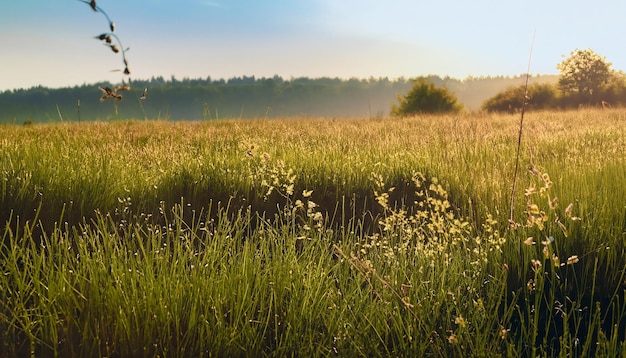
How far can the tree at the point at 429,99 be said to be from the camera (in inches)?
1667

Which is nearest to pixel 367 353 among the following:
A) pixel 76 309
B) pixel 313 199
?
pixel 76 309

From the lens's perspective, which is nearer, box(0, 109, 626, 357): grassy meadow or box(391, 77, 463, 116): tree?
box(0, 109, 626, 357): grassy meadow

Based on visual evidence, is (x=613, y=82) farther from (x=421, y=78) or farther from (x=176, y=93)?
(x=176, y=93)

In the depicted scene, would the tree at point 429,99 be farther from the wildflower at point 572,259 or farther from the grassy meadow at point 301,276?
the wildflower at point 572,259

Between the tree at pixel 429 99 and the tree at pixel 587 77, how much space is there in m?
7.43

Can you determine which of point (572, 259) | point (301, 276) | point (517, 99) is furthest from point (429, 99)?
point (572, 259)

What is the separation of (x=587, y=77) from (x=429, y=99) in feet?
34.8

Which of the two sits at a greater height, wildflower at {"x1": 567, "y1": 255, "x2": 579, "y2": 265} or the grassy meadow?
wildflower at {"x1": 567, "y1": 255, "x2": 579, "y2": 265}

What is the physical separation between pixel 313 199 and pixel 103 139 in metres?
4.28

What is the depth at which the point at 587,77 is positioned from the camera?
39625mm

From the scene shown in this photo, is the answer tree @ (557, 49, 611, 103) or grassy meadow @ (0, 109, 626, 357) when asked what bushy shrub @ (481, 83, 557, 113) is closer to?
tree @ (557, 49, 611, 103)

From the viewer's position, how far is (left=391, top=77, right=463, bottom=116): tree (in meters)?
42.3

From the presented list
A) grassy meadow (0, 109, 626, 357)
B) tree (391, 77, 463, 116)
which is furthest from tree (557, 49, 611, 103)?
grassy meadow (0, 109, 626, 357)

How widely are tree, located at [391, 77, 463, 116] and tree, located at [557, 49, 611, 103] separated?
7.43 metres
